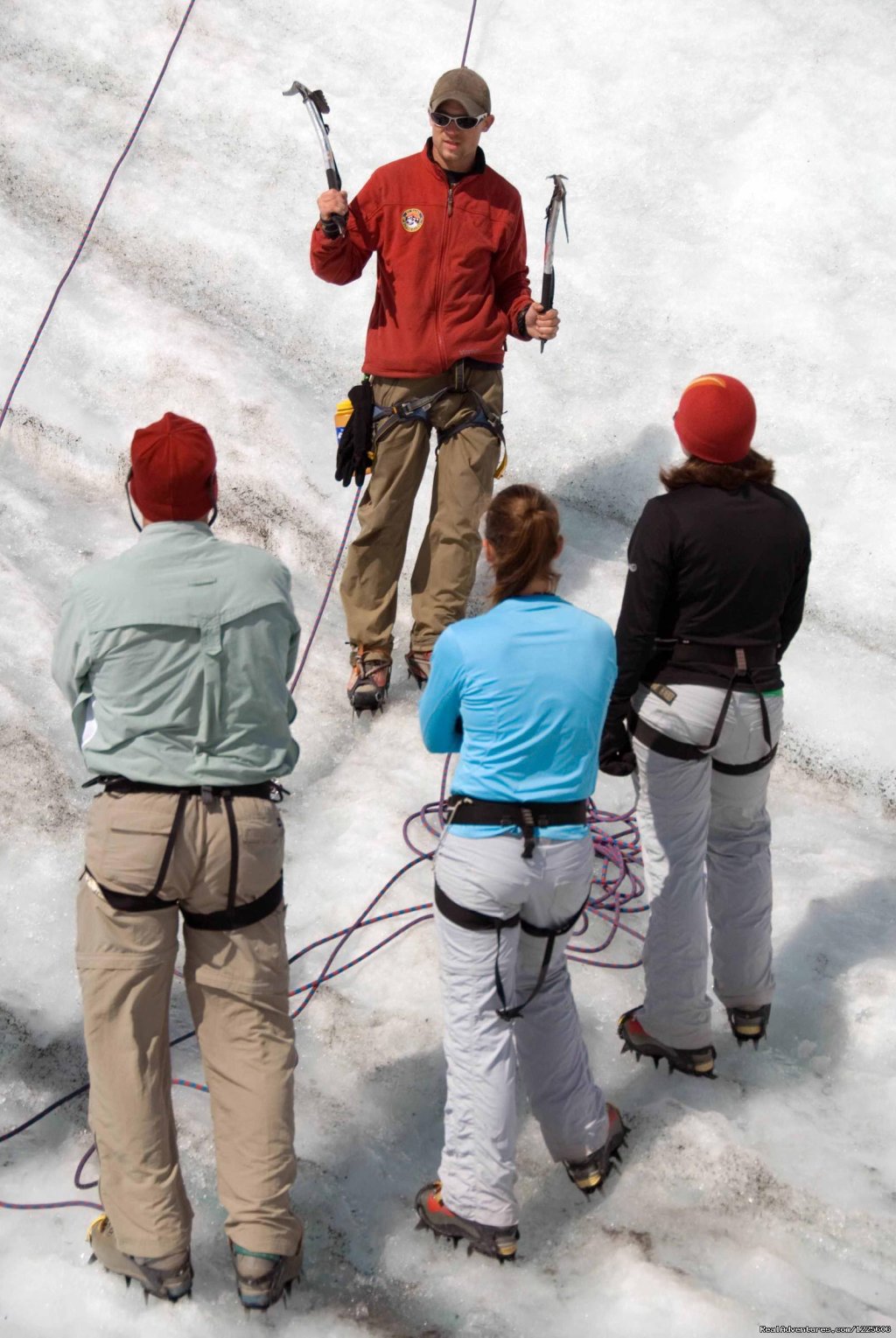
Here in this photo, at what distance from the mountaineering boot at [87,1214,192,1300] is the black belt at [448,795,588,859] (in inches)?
54.7

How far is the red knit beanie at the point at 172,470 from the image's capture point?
11.5 feet

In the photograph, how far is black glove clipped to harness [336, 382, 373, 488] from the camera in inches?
244

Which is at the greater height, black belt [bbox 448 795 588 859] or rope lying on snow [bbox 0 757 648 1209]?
black belt [bbox 448 795 588 859]

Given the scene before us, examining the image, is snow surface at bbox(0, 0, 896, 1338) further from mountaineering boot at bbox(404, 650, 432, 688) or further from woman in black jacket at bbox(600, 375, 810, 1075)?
woman in black jacket at bbox(600, 375, 810, 1075)

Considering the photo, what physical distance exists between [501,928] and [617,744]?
2.98ft

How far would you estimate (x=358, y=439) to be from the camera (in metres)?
6.20

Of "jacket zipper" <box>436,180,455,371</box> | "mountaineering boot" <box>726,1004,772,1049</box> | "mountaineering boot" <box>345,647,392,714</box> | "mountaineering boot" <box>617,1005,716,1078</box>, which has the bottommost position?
"mountaineering boot" <box>617,1005,716,1078</box>

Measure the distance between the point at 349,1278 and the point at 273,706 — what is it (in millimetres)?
1666

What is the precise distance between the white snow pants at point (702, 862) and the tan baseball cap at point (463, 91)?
2.77m

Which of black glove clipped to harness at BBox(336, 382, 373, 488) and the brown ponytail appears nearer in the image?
the brown ponytail

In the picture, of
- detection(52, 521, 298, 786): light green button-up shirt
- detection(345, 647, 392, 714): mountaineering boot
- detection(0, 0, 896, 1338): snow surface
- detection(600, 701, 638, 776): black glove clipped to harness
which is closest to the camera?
detection(52, 521, 298, 786): light green button-up shirt

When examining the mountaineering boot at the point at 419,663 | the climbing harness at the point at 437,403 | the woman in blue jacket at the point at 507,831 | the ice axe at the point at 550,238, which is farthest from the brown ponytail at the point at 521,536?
the mountaineering boot at the point at 419,663

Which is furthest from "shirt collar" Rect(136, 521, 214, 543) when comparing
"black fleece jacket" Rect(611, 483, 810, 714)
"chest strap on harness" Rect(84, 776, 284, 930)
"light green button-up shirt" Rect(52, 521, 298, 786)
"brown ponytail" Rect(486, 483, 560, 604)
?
"black fleece jacket" Rect(611, 483, 810, 714)

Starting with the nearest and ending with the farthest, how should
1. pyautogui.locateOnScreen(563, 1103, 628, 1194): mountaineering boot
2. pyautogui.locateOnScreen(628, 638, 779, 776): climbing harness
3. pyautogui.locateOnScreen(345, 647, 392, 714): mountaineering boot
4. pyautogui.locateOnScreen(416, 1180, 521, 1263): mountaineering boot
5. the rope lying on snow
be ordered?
pyautogui.locateOnScreen(416, 1180, 521, 1263): mountaineering boot < pyautogui.locateOnScreen(563, 1103, 628, 1194): mountaineering boot < pyautogui.locateOnScreen(628, 638, 779, 776): climbing harness < the rope lying on snow < pyautogui.locateOnScreen(345, 647, 392, 714): mountaineering boot
